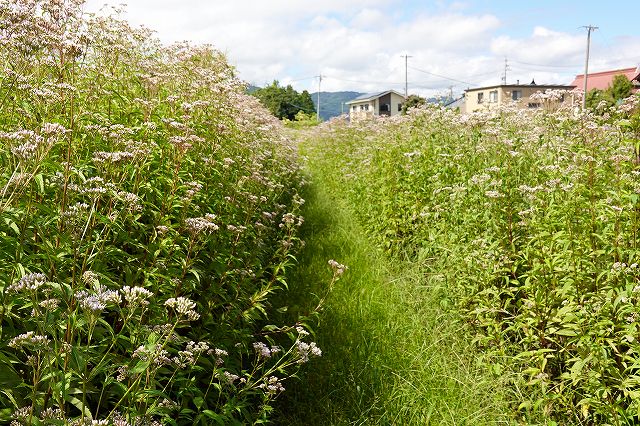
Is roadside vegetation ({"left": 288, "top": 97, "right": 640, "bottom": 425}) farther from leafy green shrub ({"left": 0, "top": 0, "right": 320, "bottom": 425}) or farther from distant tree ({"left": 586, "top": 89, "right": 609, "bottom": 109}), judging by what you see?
leafy green shrub ({"left": 0, "top": 0, "right": 320, "bottom": 425})

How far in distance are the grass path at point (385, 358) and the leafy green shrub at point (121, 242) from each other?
0.40 metres

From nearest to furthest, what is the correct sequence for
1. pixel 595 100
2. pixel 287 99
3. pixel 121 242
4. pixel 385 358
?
pixel 121 242 < pixel 385 358 < pixel 595 100 < pixel 287 99

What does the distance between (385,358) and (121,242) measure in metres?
2.25

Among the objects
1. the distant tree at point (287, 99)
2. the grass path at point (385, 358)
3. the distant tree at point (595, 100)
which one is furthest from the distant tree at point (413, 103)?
the distant tree at point (287, 99)

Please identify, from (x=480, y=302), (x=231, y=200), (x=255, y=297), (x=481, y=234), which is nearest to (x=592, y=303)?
(x=480, y=302)

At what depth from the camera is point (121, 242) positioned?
302 centimetres

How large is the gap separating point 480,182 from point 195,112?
2.62 meters

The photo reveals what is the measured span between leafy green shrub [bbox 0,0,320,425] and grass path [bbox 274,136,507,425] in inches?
15.6

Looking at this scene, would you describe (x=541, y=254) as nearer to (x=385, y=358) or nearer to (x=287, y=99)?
(x=385, y=358)

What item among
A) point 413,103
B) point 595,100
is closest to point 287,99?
point 595,100

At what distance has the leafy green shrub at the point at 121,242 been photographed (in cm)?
184

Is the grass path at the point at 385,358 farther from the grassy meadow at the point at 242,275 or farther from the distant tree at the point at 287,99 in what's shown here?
the distant tree at the point at 287,99

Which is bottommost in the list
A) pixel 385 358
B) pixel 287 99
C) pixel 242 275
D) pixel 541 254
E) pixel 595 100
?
pixel 385 358

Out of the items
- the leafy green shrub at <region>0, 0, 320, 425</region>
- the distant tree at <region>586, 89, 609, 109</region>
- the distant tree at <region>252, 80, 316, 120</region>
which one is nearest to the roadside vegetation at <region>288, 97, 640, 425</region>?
the distant tree at <region>586, 89, 609, 109</region>
